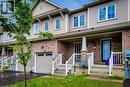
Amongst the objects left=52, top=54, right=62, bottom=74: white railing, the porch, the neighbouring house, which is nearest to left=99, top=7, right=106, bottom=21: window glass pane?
the neighbouring house

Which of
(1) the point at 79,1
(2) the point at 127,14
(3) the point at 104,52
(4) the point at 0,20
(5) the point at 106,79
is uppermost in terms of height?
(1) the point at 79,1

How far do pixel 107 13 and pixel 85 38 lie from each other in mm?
3204

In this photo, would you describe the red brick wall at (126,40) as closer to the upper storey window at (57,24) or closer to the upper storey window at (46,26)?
the upper storey window at (57,24)

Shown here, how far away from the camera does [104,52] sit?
2014 centimetres

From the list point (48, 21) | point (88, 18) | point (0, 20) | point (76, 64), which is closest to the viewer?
point (0, 20)

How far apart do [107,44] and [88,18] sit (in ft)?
12.1

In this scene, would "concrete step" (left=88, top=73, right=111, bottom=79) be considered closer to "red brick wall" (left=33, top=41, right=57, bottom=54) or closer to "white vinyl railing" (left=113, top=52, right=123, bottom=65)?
"white vinyl railing" (left=113, top=52, right=123, bottom=65)

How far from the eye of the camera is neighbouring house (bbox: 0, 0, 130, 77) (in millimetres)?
17141

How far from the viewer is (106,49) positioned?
2002 centimetres

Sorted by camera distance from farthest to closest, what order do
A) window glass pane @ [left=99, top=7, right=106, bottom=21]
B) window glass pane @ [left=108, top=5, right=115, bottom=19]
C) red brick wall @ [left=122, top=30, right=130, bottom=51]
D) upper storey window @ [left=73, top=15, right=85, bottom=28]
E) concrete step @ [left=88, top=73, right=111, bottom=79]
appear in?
upper storey window @ [left=73, top=15, right=85, bottom=28] < window glass pane @ [left=99, top=7, right=106, bottom=21] < window glass pane @ [left=108, top=5, right=115, bottom=19] < concrete step @ [left=88, top=73, right=111, bottom=79] < red brick wall @ [left=122, top=30, right=130, bottom=51]

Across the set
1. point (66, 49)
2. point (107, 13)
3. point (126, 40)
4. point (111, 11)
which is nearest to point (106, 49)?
point (107, 13)

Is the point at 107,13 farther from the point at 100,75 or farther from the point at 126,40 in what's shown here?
the point at 100,75

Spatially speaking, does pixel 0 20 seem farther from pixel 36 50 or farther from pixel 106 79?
pixel 36 50

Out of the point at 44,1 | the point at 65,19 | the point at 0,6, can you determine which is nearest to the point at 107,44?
the point at 65,19
